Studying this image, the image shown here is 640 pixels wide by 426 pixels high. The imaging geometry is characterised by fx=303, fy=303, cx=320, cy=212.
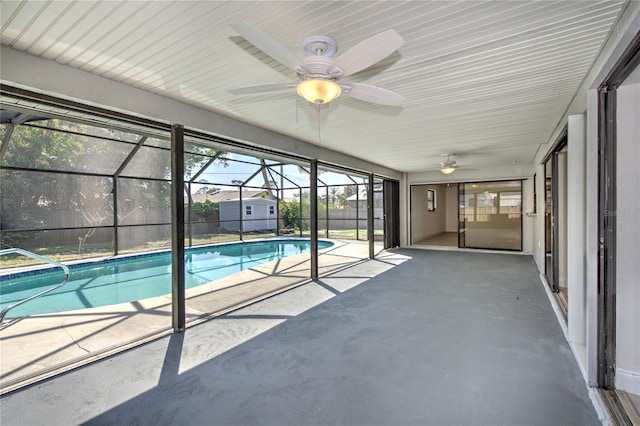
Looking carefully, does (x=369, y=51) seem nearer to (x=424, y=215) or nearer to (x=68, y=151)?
(x=68, y=151)

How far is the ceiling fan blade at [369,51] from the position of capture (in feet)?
5.05

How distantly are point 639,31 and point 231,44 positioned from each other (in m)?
2.30

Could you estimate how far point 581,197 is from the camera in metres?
2.74

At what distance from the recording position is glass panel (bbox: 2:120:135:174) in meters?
6.70

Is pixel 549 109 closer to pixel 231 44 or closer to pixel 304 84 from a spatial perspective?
pixel 304 84

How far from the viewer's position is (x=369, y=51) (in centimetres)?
166

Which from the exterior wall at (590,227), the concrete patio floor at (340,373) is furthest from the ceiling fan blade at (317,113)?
the concrete patio floor at (340,373)

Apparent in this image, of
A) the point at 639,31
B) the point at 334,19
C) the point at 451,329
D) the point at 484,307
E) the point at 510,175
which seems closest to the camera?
the point at 639,31

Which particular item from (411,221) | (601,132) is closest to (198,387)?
(601,132)

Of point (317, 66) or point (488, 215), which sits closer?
point (317, 66)

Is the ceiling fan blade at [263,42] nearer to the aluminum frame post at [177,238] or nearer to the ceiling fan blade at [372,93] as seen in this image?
the ceiling fan blade at [372,93]

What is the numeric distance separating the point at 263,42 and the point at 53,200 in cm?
826

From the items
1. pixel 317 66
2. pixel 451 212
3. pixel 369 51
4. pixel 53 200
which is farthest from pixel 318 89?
pixel 451 212

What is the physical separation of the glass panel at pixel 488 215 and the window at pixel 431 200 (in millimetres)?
2532
